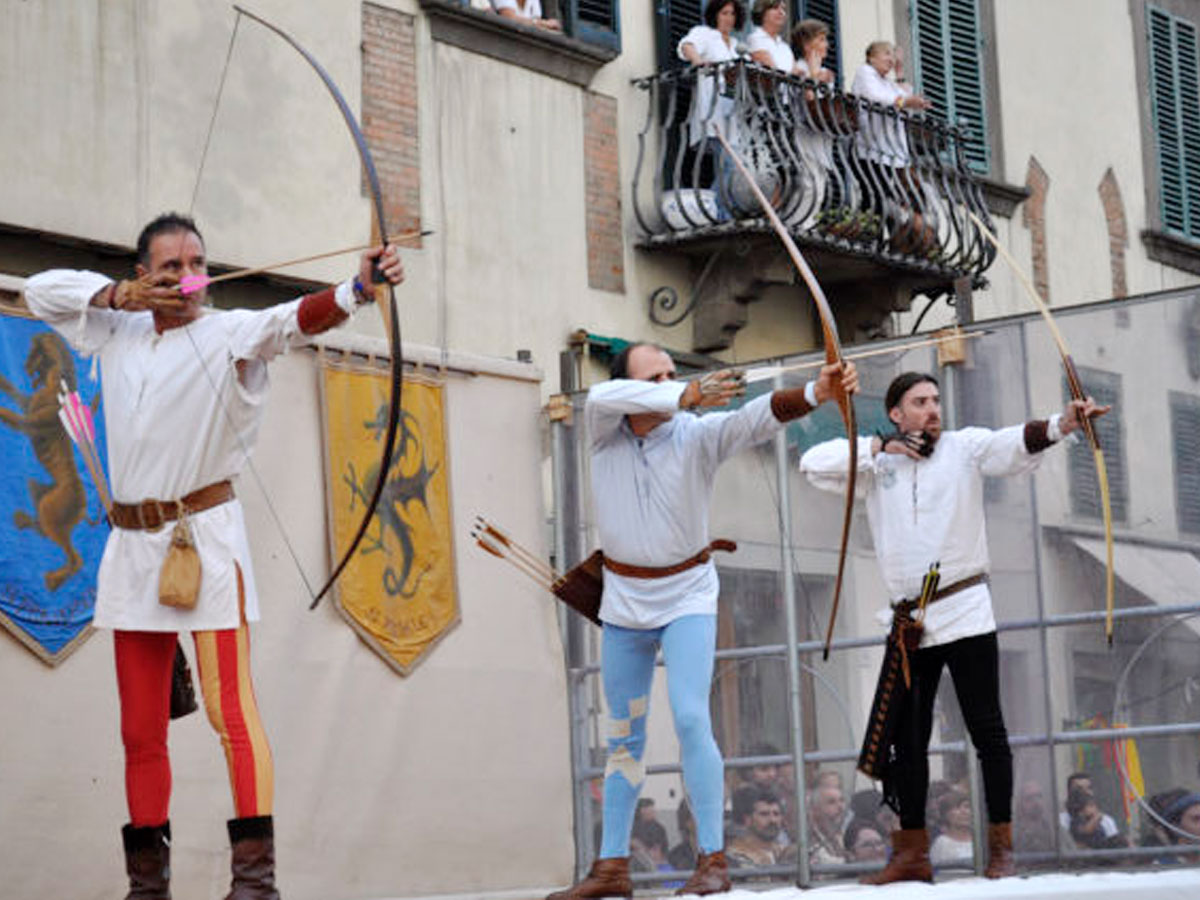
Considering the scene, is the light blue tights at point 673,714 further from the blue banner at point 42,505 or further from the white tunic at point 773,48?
the white tunic at point 773,48

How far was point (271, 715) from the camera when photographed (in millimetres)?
9602

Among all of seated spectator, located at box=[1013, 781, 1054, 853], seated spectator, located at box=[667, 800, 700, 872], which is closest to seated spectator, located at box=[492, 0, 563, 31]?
seated spectator, located at box=[667, 800, 700, 872]

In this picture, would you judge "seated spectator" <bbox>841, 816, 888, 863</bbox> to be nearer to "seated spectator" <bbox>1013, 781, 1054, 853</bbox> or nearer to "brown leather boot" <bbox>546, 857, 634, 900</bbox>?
"seated spectator" <bbox>1013, 781, 1054, 853</bbox>

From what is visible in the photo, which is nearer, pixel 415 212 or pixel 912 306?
pixel 415 212

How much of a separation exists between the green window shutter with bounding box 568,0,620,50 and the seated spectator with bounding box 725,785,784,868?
545 cm

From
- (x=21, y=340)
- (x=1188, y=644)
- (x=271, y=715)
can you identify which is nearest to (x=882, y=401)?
(x=1188, y=644)

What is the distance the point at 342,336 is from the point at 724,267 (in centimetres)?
516

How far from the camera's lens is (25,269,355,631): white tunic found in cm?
664

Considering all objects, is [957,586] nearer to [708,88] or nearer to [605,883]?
[605,883]

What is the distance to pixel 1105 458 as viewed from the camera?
10320 mm

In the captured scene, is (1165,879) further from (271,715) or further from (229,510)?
(271,715)

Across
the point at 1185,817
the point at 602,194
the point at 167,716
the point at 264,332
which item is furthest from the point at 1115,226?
the point at 167,716

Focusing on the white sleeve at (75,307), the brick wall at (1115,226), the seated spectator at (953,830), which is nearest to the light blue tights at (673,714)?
the white sleeve at (75,307)

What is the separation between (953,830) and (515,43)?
579 centimetres
